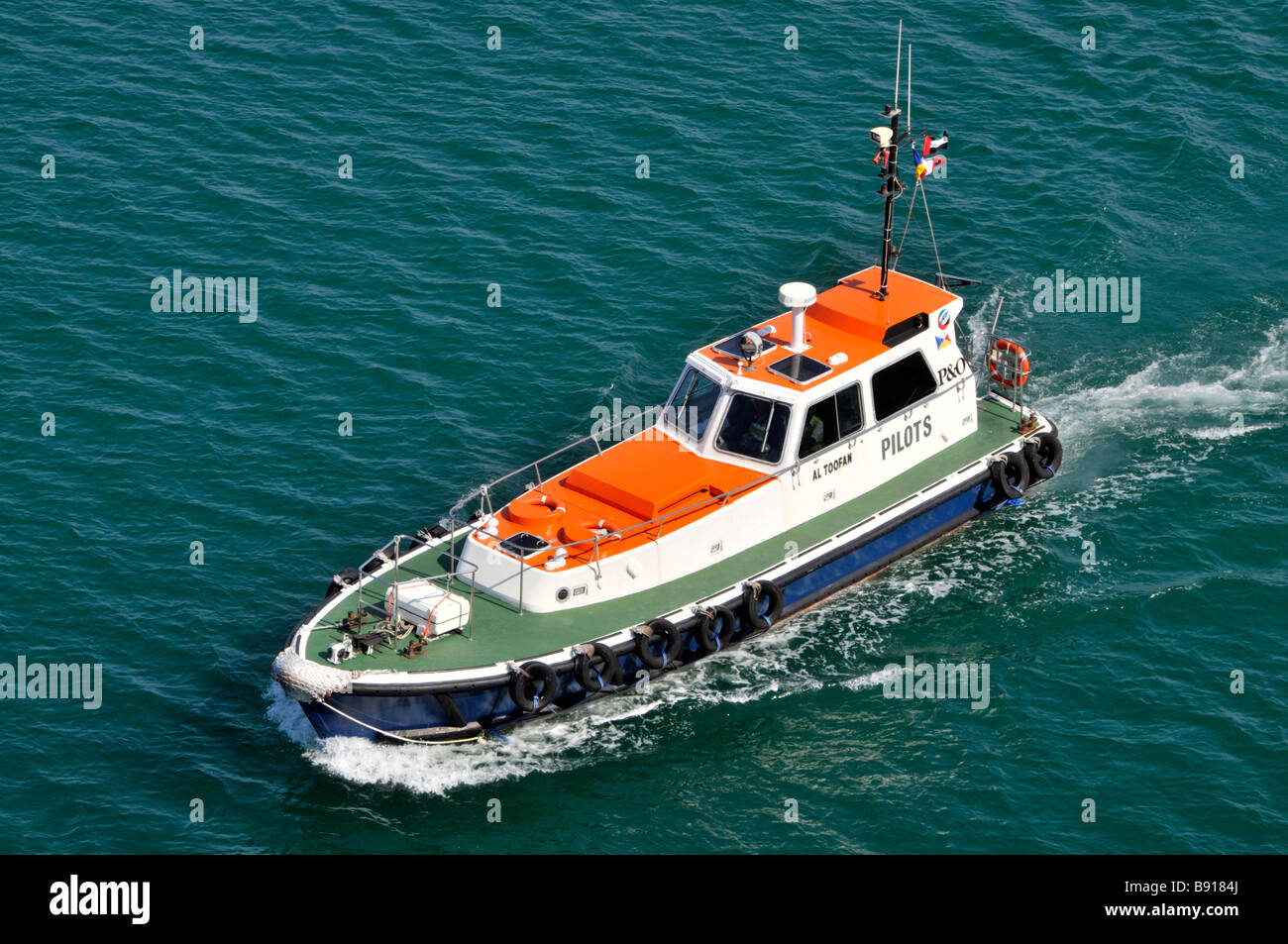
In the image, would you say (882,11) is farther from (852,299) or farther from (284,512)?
(284,512)

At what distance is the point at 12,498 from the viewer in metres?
35.1

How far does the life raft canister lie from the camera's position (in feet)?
121

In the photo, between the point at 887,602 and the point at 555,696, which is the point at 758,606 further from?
the point at 555,696

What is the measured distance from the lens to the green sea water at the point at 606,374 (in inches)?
1155

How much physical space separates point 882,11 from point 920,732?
2469 centimetres

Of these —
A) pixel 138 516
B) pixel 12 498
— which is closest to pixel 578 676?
pixel 138 516

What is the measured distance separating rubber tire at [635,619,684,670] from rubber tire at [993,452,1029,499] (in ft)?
25.2

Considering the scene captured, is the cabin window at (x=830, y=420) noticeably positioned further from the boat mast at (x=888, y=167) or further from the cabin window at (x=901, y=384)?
the boat mast at (x=888, y=167)

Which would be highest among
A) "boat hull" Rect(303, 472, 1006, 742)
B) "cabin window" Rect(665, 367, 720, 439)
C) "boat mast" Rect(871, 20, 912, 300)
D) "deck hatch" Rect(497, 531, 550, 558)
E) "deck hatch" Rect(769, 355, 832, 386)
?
"boat mast" Rect(871, 20, 912, 300)

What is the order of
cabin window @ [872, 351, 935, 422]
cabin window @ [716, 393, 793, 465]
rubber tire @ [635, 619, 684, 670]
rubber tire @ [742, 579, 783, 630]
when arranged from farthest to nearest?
cabin window @ [872, 351, 935, 422]
cabin window @ [716, 393, 793, 465]
rubber tire @ [742, 579, 783, 630]
rubber tire @ [635, 619, 684, 670]

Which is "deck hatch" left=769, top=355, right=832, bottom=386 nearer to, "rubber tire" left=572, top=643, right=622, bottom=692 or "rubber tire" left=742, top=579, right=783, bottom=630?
"rubber tire" left=742, top=579, right=783, bottom=630

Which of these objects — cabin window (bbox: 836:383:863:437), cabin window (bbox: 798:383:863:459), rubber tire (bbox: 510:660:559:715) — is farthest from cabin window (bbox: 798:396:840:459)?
rubber tire (bbox: 510:660:559:715)

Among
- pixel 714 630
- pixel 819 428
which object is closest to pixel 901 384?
pixel 819 428
